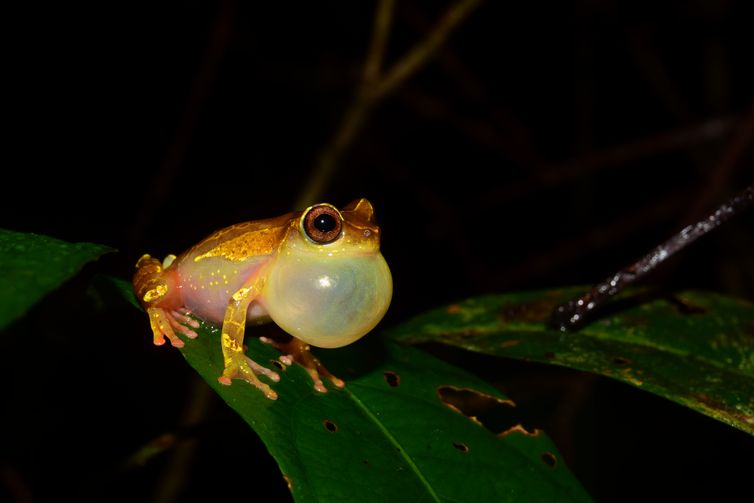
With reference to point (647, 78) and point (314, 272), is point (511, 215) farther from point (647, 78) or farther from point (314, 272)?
point (314, 272)

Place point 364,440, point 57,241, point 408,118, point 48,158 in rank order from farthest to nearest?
point 408,118 → point 48,158 → point 364,440 → point 57,241

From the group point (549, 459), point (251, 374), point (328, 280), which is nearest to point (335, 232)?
point (328, 280)

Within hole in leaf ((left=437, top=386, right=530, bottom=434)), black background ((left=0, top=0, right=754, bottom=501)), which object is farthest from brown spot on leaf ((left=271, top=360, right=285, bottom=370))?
black background ((left=0, top=0, right=754, bottom=501))

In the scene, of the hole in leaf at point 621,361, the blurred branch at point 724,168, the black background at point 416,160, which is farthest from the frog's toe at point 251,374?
the blurred branch at point 724,168

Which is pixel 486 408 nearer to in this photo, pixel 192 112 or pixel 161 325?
pixel 161 325

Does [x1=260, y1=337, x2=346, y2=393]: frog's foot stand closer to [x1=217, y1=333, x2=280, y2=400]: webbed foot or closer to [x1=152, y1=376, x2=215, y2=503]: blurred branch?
[x1=217, y1=333, x2=280, y2=400]: webbed foot

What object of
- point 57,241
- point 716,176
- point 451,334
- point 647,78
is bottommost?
point 57,241

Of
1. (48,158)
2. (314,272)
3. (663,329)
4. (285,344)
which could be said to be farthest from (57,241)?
(48,158)
